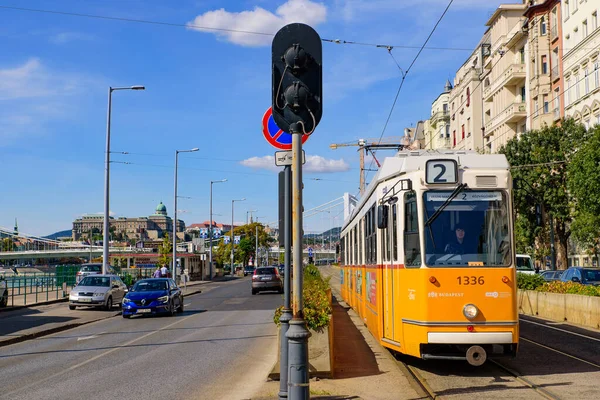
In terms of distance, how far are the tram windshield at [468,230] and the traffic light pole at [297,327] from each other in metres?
3.94

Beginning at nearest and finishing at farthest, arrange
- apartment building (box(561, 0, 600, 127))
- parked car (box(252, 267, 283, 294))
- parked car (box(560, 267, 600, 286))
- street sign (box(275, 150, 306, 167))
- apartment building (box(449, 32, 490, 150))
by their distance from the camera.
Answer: street sign (box(275, 150, 306, 167)) → parked car (box(560, 267, 600, 286)) → parked car (box(252, 267, 283, 294)) → apartment building (box(561, 0, 600, 127)) → apartment building (box(449, 32, 490, 150))

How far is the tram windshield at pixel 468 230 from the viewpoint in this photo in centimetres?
1049

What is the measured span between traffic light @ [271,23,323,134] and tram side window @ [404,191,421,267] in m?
4.05

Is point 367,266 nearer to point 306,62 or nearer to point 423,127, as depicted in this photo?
point 306,62

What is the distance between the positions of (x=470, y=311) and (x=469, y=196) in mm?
1644

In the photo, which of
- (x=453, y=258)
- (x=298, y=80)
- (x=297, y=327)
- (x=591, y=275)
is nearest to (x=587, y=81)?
(x=591, y=275)

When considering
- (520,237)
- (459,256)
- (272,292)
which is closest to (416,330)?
(459,256)

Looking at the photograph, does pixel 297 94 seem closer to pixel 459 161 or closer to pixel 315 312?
pixel 459 161

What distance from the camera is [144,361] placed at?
44.2ft

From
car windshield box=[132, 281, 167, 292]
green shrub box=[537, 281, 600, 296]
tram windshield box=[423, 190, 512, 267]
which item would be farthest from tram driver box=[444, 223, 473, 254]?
car windshield box=[132, 281, 167, 292]

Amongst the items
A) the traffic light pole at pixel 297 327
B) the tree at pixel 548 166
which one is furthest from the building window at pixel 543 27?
the traffic light pole at pixel 297 327

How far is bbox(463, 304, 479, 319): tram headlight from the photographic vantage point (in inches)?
404

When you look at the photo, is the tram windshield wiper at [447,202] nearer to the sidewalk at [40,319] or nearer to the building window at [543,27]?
the sidewalk at [40,319]

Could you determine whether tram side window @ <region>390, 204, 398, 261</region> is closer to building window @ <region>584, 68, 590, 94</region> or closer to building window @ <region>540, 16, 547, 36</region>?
building window @ <region>584, 68, 590, 94</region>
